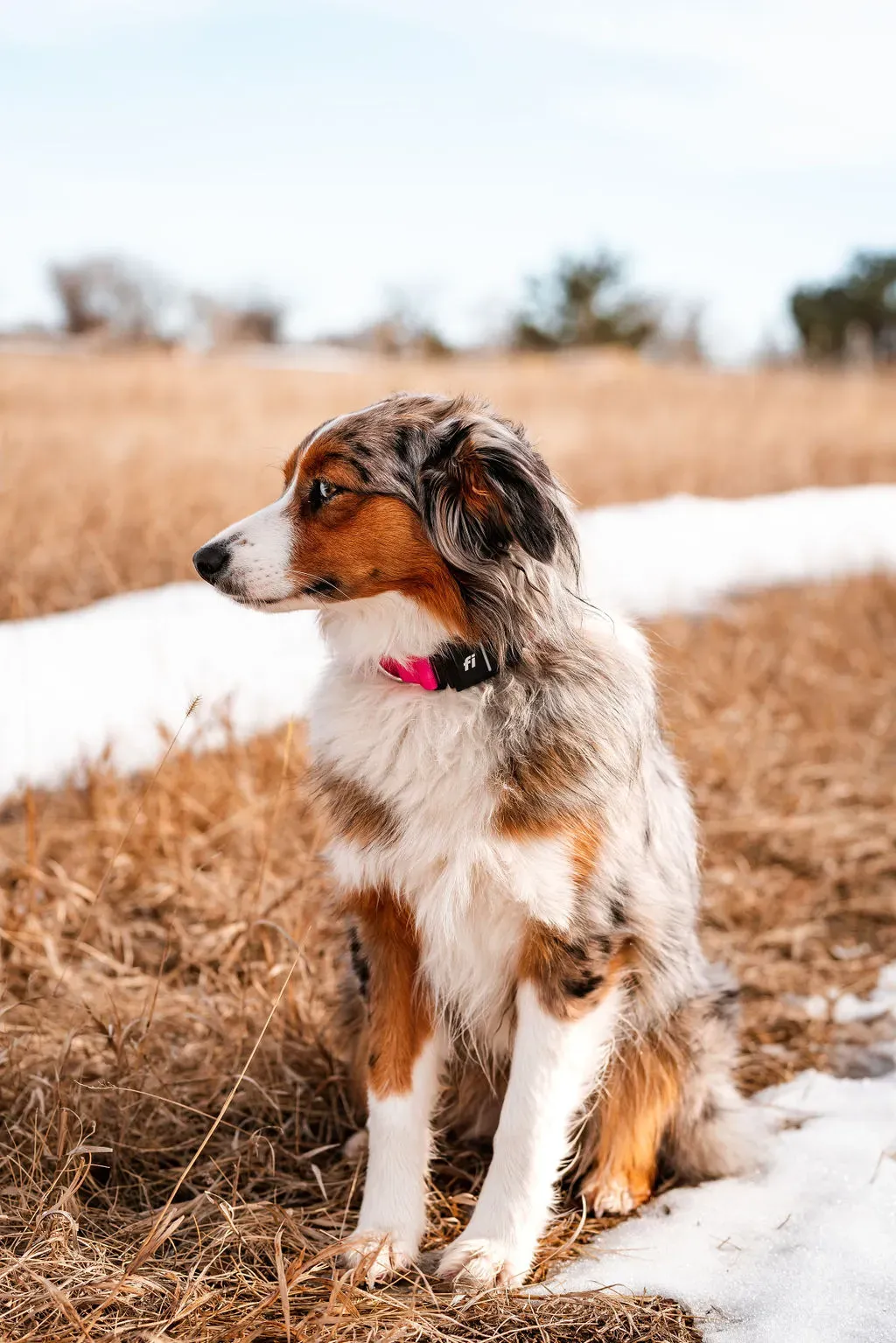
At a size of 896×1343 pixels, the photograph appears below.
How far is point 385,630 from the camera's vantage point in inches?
90.0

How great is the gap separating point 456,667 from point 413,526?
29cm

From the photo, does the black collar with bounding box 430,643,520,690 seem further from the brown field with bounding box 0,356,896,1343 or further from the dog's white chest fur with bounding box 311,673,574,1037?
the brown field with bounding box 0,356,896,1343

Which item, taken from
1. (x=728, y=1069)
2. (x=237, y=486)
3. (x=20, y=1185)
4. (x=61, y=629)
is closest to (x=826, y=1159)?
(x=728, y=1069)

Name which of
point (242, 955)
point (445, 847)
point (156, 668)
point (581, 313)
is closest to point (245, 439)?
point (156, 668)

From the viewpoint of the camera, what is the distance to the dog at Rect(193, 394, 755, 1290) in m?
2.18

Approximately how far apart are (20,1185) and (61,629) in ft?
8.54

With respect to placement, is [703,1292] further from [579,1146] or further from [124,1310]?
[124,1310]

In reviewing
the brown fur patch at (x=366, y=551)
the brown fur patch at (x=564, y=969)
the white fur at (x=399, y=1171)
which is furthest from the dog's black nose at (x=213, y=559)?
the white fur at (x=399, y=1171)

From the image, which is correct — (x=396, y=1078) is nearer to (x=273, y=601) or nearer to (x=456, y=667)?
A: (x=456, y=667)

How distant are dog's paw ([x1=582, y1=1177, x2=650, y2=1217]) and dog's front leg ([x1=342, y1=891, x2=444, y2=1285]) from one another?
42 cm

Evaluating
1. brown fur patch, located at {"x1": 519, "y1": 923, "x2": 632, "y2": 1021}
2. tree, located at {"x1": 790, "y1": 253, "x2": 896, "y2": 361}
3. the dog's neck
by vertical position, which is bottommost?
brown fur patch, located at {"x1": 519, "y1": 923, "x2": 632, "y2": 1021}

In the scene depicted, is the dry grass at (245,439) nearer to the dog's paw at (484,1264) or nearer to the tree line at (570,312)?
the dog's paw at (484,1264)

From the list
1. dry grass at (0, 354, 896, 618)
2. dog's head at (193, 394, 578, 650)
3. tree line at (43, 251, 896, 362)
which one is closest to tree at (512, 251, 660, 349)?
tree line at (43, 251, 896, 362)

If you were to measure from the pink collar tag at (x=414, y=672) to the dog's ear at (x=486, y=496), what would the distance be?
8.8 inches
